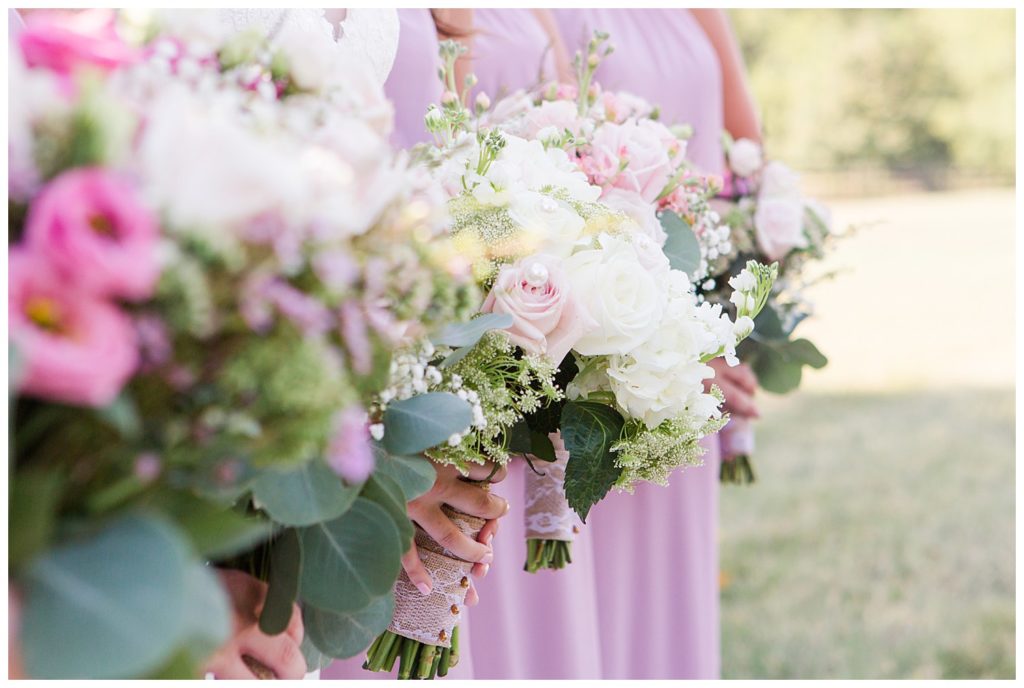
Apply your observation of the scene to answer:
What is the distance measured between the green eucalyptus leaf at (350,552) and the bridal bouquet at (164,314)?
0.23 meters

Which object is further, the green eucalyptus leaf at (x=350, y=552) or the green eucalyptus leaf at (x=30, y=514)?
the green eucalyptus leaf at (x=350, y=552)

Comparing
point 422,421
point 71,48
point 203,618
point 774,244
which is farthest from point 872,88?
point 203,618

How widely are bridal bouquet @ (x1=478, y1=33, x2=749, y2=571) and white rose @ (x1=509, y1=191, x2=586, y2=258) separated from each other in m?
0.17

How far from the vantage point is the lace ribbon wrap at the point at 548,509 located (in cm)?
155

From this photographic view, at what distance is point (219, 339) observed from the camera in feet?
1.94

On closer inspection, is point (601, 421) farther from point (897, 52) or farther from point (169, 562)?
point (897, 52)

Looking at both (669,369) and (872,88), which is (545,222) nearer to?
(669,369)

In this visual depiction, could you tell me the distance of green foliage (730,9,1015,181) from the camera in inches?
691

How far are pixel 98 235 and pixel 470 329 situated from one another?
540mm

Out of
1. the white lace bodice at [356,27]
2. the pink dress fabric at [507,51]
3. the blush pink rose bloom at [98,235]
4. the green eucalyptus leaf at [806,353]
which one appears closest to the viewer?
the blush pink rose bloom at [98,235]

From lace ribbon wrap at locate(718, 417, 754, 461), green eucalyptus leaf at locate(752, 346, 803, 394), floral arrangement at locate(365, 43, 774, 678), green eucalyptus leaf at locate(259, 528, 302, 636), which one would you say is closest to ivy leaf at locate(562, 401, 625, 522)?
floral arrangement at locate(365, 43, 774, 678)

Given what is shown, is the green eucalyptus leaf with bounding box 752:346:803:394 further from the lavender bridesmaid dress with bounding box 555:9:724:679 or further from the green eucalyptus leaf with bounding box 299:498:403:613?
the green eucalyptus leaf with bounding box 299:498:403:613

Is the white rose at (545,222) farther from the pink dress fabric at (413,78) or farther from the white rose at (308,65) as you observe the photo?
the pink dress fabric at (413,78)

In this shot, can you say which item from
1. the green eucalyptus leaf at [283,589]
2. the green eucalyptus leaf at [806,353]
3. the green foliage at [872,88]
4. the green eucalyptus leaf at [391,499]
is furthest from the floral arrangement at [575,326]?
the green foliage at [872,88]
